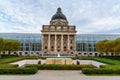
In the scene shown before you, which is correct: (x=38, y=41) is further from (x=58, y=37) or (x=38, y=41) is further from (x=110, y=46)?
(x=110, y=46)

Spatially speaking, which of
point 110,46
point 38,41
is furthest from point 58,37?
point 110,46

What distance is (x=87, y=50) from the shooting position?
99.9m

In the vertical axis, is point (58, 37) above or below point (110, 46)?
above

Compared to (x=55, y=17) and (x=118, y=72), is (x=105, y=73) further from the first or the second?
(x=55, y=17)

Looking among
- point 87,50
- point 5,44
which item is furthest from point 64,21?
point 5,44

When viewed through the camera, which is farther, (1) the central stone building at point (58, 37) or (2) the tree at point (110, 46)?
(1) the central stone building at point (58, 37)

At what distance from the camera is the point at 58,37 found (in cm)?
9725

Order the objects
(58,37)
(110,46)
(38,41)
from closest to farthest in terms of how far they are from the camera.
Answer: (110,46) → (58,37) → (38,41)

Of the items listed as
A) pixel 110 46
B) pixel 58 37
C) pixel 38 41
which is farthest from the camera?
pixel 38 41

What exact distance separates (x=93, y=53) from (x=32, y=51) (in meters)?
29.0

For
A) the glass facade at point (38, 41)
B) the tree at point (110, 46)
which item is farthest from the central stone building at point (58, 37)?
the tree at point (110, 46)

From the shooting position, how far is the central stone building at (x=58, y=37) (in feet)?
311

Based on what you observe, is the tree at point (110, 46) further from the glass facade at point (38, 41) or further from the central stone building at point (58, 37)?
the glass facade at point (38, 41)

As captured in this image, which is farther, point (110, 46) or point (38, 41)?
point (38, 41)
